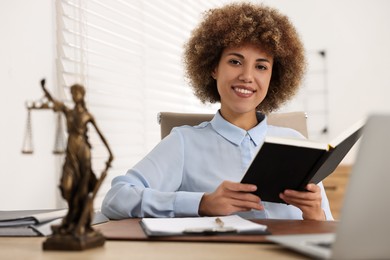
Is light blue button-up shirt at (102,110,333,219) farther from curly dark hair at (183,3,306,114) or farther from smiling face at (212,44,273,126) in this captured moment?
curly dark hair at (183,3,306,114)

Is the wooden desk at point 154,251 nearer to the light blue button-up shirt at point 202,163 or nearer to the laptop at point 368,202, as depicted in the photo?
the laptop at point 368,202

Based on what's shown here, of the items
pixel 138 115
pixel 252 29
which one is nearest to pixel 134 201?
pixel 252 29

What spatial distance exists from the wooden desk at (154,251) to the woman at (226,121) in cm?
45

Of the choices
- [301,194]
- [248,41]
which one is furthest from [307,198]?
[248,41]

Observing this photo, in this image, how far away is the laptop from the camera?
72 cm

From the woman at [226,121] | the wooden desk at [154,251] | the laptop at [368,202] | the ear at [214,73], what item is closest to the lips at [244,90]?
the woman at [226,121]

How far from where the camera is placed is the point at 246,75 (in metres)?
1.78

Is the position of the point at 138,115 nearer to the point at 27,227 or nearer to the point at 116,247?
the point at 27,227

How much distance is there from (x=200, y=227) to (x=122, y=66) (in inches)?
61.8

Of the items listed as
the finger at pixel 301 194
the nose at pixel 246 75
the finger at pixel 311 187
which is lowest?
the finger at pixel 301 194

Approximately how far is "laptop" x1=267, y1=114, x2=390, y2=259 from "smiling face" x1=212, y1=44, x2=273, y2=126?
1064 millimetres

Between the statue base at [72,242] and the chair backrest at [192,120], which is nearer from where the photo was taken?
the statue base at [72,242]

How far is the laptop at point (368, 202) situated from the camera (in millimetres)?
718

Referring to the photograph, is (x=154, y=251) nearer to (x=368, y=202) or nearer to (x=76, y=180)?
(x=76, y=180)
